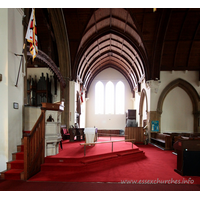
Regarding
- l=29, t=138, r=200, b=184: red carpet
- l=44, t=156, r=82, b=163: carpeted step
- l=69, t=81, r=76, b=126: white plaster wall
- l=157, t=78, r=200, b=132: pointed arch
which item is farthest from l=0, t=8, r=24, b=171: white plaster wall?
l=157, t=78, r=200, b=132: pointed arch

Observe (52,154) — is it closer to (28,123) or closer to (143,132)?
(28,123)

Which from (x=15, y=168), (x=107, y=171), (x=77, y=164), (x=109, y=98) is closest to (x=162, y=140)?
(x=107, y=171)

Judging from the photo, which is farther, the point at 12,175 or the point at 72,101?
the point at 72,101

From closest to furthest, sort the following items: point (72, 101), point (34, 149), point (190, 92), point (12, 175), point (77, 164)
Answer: point (12, 175), point (34, 149), point (77, 164), point (190, 92), point (72, 101)

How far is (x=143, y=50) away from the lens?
38.9 feet

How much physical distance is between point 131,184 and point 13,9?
5.64 meters

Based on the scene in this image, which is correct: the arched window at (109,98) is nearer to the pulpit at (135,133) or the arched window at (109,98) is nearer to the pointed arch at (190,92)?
the pulpit at (135,133)

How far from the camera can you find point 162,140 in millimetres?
9852

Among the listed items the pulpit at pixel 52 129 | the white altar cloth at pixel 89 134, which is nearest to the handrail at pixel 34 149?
the pulpit at pixel 52 129

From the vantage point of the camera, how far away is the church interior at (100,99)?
4742 mm

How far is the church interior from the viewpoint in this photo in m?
4.74

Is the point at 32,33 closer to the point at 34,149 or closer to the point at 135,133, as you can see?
the point at 34,149

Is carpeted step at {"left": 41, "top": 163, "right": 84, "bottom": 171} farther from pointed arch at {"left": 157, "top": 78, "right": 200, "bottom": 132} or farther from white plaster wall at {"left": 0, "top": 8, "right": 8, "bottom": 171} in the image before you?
pointed arch at {"left": 157, "top": 78, "right": 200, "bottom": 132}

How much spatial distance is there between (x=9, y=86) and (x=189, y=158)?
5292mm
